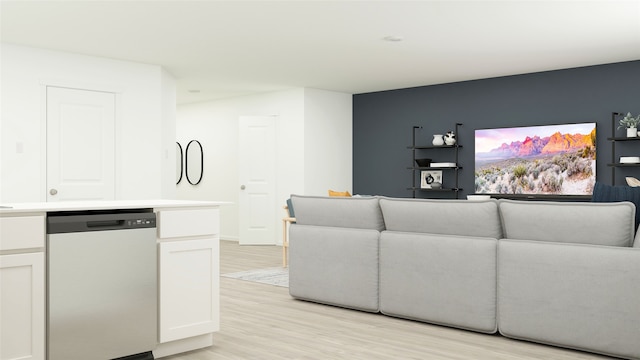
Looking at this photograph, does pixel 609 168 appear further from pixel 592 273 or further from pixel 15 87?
pixel 15 87

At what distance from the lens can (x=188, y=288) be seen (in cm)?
348

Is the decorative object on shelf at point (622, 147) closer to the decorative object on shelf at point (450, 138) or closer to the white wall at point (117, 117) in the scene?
the decorative object on shelf at point (450, 138)

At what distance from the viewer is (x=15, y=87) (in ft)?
21.4

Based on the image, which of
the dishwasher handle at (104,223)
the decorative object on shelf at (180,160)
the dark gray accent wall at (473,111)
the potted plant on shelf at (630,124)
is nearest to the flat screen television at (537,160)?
the dark gray accent wall at (473,111)

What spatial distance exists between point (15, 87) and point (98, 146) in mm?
1083

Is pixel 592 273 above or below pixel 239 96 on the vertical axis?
below

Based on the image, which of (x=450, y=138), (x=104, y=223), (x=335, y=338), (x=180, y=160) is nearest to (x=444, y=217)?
(x=335, y=338)

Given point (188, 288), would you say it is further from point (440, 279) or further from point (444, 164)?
point (444, 164)

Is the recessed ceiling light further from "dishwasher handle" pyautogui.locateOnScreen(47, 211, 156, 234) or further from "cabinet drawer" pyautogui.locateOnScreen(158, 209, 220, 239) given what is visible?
"dishwasher handle" pyautogui.locateOnScreen(47, 211, 156, 234)

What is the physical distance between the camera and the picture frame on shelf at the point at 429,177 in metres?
9.25

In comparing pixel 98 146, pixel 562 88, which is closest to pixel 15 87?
pixel 98 146

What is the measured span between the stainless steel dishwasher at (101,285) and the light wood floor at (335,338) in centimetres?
37

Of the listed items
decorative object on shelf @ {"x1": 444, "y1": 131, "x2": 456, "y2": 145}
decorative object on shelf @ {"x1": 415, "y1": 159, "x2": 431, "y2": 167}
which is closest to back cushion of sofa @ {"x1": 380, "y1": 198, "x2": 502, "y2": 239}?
decorative object on shelf @ {"x1": 444, "y1": 131, "x2": 456, "y2": 145}

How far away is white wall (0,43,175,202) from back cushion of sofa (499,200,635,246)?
4953mm
